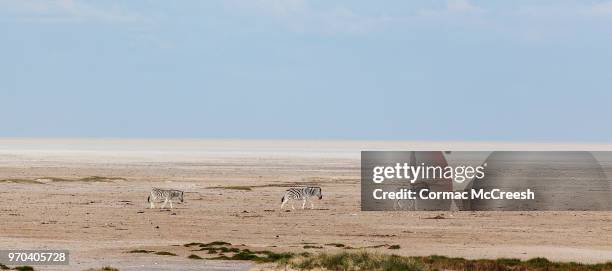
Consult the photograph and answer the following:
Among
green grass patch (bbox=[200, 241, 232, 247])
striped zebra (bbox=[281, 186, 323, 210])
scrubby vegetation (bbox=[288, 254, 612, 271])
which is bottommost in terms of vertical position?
scrubby vegetation (bbox=[288, 254, 612, 271])

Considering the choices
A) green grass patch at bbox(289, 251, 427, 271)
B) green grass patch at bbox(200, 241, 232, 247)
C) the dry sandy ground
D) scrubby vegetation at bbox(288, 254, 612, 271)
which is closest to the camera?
green grass patch at bbox(289, 251, 427, 271)

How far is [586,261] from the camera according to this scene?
76.0 feet

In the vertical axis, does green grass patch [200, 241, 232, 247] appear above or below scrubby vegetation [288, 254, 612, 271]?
above

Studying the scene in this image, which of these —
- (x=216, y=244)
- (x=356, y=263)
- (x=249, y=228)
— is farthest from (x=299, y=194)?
(x=356, y=263)

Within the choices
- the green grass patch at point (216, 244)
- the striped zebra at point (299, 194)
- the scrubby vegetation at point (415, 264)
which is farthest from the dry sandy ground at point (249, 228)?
the scrubby vegetation at point (415, 264)

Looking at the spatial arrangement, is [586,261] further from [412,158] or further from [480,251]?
[412,158]

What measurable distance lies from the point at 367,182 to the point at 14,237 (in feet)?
91.4

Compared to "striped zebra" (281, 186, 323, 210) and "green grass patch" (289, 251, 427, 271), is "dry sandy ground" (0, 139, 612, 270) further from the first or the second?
"green grass patch" (289, 251, 427, 271)

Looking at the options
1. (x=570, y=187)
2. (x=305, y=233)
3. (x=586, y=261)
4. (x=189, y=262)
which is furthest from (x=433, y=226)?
(x=570, y=187)

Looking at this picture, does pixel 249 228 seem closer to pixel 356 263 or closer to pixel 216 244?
pixel 216 244

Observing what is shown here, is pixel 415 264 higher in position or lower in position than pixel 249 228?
lower

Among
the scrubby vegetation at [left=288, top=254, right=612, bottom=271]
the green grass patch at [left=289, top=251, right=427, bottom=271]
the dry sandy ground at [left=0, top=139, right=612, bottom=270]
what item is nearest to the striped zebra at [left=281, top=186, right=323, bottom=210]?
the dry sandy ground at [left=0, top=139, right=612, bottom=270]

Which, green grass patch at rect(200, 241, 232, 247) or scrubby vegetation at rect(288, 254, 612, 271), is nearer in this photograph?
scrubby vegetation at rect(288, 254, 612, 271)

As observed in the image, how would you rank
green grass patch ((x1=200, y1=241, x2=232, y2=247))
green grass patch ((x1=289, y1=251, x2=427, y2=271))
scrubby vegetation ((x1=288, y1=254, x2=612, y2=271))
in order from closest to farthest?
green grass patch ((x1=289, y1=251, x2=427, y2=271)) < scrubby vegetation ((x1=288, y1=254, x2=612, y2=271)) < green grass patch ((x1=200, y1=241, x2=232, y2=247))
